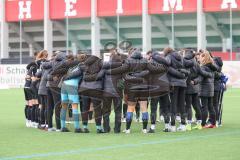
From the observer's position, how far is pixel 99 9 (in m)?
55.7

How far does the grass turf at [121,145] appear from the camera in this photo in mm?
12078

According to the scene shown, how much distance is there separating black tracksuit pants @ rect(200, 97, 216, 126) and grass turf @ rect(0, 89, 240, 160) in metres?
0.37

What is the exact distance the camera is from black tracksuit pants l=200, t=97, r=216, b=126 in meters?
17.7

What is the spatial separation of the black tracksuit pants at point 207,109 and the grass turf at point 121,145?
366 mm

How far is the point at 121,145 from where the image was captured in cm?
1373

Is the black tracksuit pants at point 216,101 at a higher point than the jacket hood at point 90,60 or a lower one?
lower

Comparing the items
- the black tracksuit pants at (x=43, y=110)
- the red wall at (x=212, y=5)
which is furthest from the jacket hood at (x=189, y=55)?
the red wall at (x=212, y=5)

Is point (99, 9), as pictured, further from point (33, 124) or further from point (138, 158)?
point (138, 158)

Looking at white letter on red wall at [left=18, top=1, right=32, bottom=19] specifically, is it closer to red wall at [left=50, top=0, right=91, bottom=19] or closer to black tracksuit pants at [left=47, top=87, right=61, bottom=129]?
red wall at [left=50, top=0, right=91, bottom=19]

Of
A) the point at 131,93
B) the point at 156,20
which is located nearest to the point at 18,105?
the point at 131,93

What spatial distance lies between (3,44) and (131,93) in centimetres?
4538

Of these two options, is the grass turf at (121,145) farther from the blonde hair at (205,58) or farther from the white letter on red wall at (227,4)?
the white letter on red wall at (227,4)

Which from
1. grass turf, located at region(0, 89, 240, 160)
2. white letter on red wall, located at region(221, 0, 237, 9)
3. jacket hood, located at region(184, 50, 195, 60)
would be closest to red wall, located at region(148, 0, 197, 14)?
white letter on red wall, located at region(221, 0, 237, 9)

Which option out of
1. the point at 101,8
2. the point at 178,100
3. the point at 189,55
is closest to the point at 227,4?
the point at 101,8
